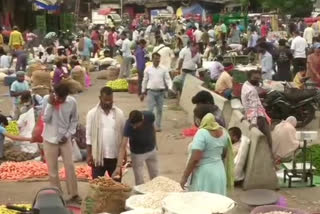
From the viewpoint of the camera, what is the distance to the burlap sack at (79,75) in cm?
2298

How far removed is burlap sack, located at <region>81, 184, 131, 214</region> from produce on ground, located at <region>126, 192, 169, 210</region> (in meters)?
0.27

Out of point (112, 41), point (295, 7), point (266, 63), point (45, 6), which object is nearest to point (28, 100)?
point (266, 63)

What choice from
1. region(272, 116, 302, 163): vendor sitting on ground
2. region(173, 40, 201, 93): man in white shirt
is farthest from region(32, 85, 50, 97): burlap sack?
region(272, 116, 302, 163): vendor sitting on ground

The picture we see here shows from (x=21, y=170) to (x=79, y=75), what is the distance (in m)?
11.3

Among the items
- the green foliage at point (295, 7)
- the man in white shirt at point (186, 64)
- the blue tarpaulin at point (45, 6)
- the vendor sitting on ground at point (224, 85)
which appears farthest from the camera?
the green foliage at point (295, 7)

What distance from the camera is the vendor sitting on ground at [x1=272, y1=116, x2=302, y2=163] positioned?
12523 millimetres

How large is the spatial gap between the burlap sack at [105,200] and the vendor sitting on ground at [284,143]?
4.43 metres

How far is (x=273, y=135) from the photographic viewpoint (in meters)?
12.6

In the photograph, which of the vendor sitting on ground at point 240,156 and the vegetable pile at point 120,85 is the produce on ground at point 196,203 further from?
the vegetable pile at point 120,85

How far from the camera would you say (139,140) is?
31.3 ft

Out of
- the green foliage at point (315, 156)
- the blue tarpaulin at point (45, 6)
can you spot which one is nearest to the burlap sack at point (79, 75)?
the green foliage at point (315, 156)

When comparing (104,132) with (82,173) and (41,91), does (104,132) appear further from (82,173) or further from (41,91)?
(41,91)

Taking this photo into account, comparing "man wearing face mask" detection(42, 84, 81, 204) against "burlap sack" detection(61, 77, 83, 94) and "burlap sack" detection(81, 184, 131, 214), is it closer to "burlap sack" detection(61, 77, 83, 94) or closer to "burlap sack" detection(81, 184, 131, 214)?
"burlap sack" detection(61, 77, 83, 94)

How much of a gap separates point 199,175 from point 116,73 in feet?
62.6
